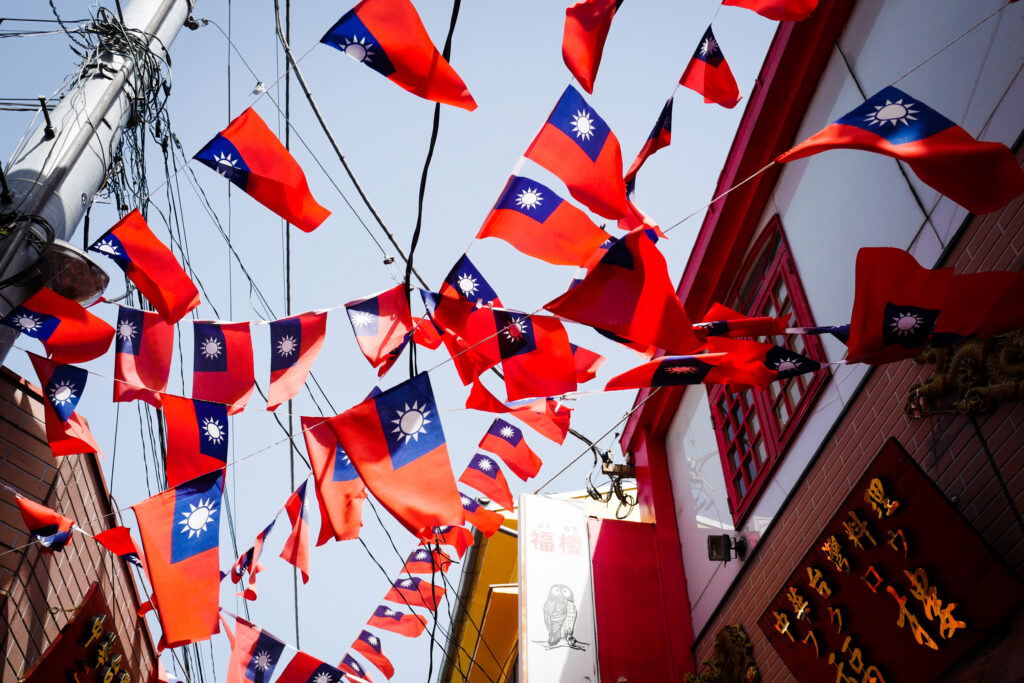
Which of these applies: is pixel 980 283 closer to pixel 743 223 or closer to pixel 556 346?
pixel 556 346

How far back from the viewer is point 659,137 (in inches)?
196

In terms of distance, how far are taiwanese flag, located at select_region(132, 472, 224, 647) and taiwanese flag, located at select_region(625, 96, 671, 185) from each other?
366 centimetres

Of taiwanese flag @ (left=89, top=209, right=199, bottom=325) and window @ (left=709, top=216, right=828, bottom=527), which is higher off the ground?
window @ (left=709, top=216, right=828, bottom=527)

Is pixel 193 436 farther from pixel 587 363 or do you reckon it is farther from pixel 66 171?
pixel 587 363

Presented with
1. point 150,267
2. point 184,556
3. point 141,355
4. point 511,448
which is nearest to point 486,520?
point 511,448

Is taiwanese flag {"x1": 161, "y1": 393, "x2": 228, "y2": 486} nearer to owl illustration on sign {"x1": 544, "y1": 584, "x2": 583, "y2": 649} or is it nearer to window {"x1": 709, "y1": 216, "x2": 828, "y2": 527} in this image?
owl illustration on sign {"x1": 544, "y1": 584, "x2": 583, "y2": 649}

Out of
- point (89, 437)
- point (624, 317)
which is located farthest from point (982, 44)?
point (89, 437)

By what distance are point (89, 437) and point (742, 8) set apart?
5.93 meters

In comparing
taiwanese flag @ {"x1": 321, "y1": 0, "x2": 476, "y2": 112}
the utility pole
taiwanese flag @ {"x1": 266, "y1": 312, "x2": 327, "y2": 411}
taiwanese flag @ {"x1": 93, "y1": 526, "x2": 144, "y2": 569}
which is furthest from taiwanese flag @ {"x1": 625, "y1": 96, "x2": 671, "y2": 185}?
taiwanese flag @ {"x1": 93, "y1": 526, "x2": 144, "y2": 569}

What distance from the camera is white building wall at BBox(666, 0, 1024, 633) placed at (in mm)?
4254

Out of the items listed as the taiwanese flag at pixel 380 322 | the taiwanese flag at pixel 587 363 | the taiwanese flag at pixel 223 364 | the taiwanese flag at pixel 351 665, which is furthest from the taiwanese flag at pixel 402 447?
the taiwanese flag at pixel 351 665

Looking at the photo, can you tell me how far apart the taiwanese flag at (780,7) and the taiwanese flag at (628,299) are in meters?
2.07

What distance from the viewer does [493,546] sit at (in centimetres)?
1327

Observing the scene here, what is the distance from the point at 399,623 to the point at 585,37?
25.6 ft
